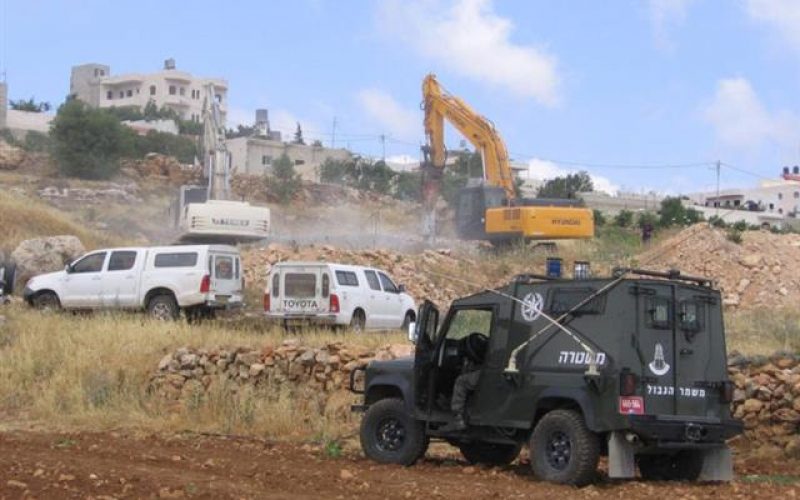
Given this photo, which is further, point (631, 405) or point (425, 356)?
point (425, 356)

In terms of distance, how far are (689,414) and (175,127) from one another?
317ft

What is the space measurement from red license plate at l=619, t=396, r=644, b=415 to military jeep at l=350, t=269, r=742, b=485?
14mm

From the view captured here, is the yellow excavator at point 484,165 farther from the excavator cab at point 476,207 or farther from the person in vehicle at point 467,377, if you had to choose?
the person in vehicle at point 467,377

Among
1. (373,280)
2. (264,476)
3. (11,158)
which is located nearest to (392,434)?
(264,476)

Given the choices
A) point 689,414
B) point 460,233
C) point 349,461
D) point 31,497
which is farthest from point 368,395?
point 460,233

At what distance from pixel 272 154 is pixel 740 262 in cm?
6079

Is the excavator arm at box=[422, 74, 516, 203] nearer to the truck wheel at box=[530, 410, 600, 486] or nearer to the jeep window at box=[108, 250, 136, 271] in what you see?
the jeep window at box=[108, 250, 136, 271]

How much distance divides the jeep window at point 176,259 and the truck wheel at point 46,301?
9.08ft

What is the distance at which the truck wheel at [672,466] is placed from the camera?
517 inches

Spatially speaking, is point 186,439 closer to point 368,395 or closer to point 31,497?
point 368,395

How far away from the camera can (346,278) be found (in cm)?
2575

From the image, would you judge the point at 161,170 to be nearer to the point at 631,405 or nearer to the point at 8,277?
the point at 8,277

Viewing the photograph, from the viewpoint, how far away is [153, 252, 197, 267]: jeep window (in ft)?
86.3

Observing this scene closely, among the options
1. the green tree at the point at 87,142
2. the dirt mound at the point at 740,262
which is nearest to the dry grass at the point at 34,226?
the dirt mound at the point at 740,262
